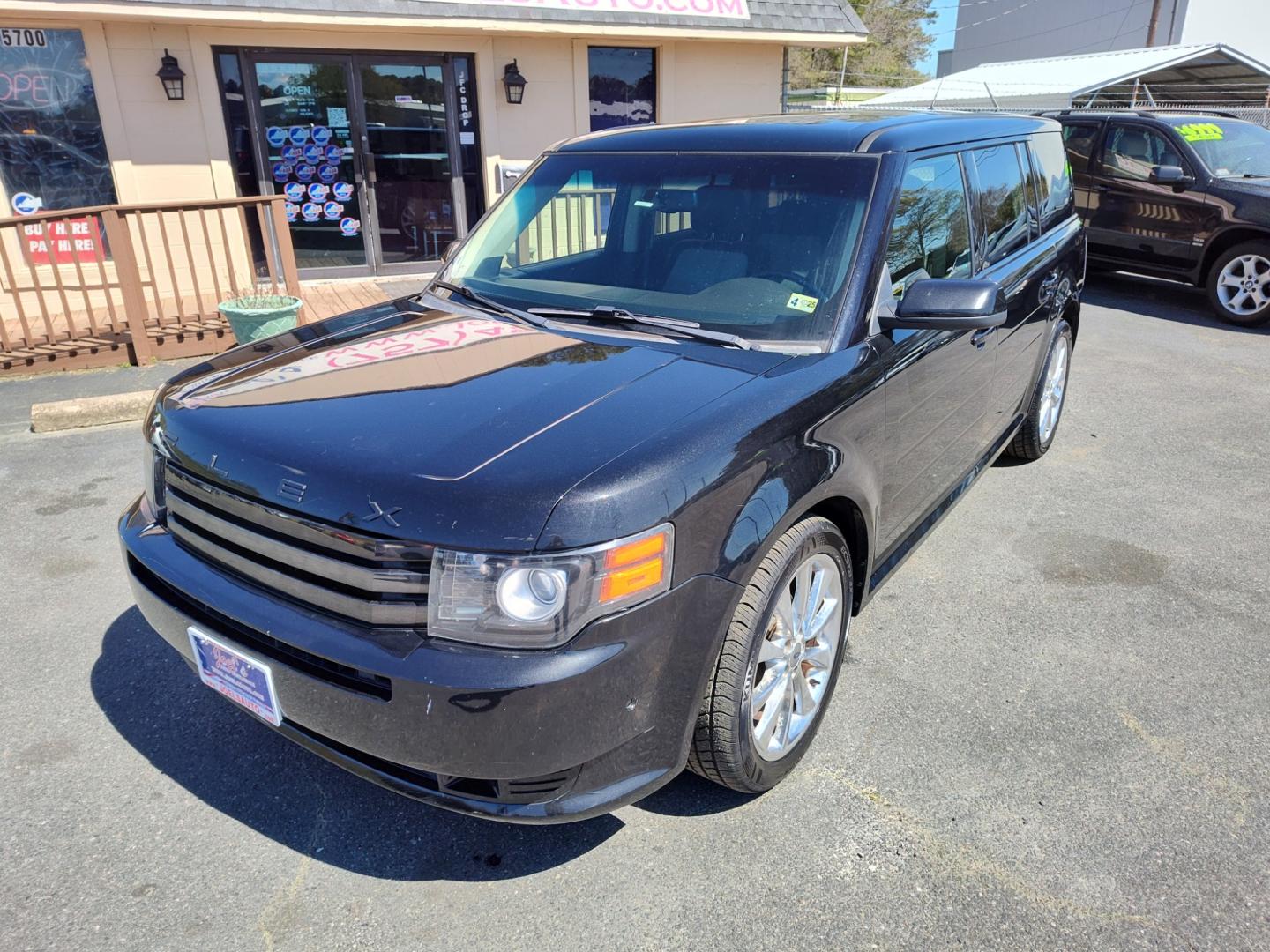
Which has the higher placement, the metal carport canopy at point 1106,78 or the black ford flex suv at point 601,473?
the metal carport canopy at point 1106,78

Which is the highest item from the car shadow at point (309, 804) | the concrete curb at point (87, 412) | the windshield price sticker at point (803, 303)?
the windshield price sticker at point (803, 303)

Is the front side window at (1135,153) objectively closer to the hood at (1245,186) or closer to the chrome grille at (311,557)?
the hood at (1245,186)

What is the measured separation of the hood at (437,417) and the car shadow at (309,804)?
861mm

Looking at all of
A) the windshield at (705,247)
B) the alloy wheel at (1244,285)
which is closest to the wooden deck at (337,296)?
the windshield at (705,247)

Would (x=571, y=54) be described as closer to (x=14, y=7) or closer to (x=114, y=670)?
(x=14, y=7)

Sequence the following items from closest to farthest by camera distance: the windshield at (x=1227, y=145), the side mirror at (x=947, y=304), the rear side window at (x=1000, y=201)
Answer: the side mirror at (x=947, y=304)
the rear side window at (x=1000, y=201)
the windshield at (x=1227, y=145)

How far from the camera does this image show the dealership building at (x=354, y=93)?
8.45 m

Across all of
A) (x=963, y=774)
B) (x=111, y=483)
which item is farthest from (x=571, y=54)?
(x=963, y=774)

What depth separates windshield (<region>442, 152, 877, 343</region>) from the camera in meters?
2.85

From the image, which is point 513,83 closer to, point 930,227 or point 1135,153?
point 1135,153

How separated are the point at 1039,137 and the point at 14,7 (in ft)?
27.5

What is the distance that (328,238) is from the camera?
991 cm

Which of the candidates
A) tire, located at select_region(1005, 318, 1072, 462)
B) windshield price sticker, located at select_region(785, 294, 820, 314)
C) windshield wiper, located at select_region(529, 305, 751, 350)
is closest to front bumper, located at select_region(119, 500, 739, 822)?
windshield wiper, located at select_region(529, 305, 751, 350)

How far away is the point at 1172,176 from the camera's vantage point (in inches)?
349
